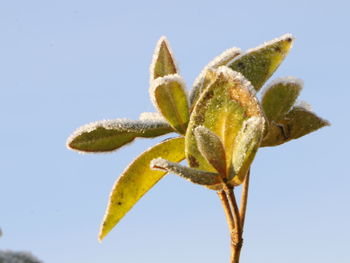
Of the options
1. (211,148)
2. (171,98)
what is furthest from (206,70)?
(211,148)

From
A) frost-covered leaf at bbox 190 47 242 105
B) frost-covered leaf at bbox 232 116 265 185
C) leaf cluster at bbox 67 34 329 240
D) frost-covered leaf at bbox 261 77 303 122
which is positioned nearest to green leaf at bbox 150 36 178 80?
leaf cluster at bbox 67 34 329 240

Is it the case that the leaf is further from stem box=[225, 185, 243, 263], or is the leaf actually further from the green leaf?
stem box=[225, 185, 243, 263]

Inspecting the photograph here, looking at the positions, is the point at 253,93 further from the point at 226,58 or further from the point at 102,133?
the point at 102,133

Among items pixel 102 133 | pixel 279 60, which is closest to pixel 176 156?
pixel 102 133

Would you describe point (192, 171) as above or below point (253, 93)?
below

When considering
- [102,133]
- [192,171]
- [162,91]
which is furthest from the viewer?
[102,133]

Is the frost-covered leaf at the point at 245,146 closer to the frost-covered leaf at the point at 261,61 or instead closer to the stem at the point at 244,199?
the stem at the point at 244,199
